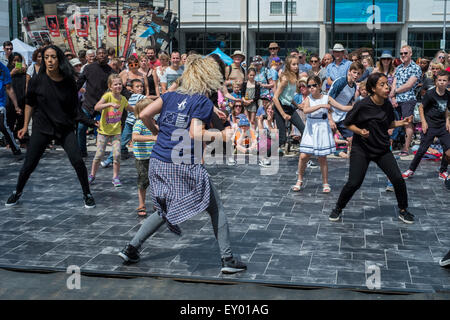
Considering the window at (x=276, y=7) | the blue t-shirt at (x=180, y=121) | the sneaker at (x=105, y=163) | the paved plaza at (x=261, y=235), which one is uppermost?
the window at (x=276, y=7)

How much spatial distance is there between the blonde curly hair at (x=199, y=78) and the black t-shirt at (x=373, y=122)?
7.37 ft

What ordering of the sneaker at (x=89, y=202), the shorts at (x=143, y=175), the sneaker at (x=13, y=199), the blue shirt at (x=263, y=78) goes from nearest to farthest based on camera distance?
the shorts at (x=143, y=175)
the sneaker at (x=89, y=202)
the sneaker at (x=13, y=199)
the blue shirt at (x=263, y=78)

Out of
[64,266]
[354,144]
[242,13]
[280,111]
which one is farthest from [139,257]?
[242,13]

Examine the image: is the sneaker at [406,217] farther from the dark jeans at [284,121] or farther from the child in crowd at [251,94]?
the child in crowd at [251,94]

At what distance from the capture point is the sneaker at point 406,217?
6.77 m

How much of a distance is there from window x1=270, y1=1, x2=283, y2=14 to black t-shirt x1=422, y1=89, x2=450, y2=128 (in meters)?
40.3

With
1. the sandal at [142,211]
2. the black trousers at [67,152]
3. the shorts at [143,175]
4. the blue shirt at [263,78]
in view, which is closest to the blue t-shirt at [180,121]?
the shorts at [143,175]

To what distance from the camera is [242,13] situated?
4872cm

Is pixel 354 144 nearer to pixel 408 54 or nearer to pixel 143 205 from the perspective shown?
pixel 143 205

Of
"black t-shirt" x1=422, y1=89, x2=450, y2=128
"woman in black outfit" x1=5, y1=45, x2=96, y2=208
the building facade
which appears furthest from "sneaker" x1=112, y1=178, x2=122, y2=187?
the building facade

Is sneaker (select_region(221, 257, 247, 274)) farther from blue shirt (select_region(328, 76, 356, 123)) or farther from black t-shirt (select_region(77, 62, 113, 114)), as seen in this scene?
black t-shirt (select_region(77, 62, 113, 114))

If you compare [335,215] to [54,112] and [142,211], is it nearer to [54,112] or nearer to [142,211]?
[142,211]

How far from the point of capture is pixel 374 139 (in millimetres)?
6758

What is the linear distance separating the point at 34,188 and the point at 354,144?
4.63 metres
